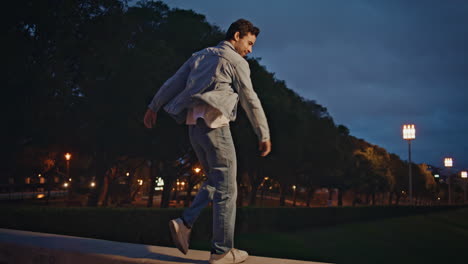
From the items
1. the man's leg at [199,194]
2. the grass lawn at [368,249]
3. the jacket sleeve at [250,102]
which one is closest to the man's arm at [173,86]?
the man's leg at [199,194]

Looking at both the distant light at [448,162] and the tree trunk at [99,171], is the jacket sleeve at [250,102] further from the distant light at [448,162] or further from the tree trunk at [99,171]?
the distant light at [448,162]

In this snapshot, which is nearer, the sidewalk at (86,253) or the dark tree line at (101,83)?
the sidewalk at (86,253)

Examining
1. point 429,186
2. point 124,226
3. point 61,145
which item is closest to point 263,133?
point 124,226

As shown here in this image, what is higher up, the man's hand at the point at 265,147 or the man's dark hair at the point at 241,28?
the man's dark hair at the point at 241,28

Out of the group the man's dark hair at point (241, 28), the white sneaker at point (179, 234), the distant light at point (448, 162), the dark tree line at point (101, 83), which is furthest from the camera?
the distant light at point (448, 162)

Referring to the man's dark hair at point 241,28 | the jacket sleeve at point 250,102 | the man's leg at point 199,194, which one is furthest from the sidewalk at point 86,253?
the man's dark hair at point 241,28

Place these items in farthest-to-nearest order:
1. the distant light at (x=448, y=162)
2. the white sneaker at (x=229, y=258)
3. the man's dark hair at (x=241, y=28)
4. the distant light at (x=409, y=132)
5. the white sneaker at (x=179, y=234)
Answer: the distant light at (x=448, y=162) < the distant light at (x=409, y=132) < the man's dark hair at (x=241, y=28) < the white sneaker at (x=179, y=234) < the white sneaker at (x=229, y=258)

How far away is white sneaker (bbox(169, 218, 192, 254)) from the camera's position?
351cm

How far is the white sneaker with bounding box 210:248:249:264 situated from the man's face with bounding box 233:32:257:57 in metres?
1.78

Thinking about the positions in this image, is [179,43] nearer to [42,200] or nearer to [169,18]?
[169,18]

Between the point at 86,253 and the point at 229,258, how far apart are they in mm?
1268

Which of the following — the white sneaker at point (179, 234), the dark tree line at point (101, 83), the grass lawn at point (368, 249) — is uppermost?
the dark tree line at point (101, 83)

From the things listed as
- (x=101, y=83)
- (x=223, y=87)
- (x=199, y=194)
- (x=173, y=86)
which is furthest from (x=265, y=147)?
(x=101, y=83)

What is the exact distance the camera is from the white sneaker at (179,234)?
351 centimetres
